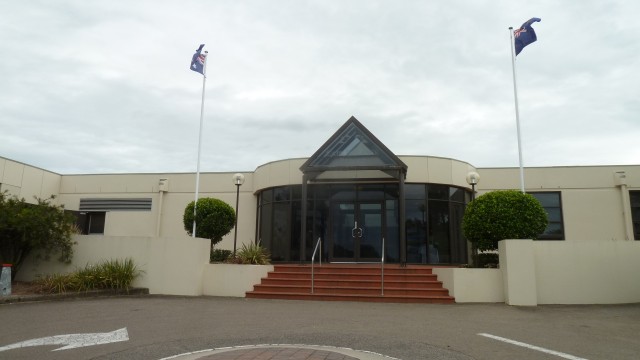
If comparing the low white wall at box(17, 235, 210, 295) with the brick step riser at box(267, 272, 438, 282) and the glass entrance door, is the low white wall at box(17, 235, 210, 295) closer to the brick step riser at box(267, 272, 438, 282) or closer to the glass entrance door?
the brick step riser at box(267, 272, 438, 282)

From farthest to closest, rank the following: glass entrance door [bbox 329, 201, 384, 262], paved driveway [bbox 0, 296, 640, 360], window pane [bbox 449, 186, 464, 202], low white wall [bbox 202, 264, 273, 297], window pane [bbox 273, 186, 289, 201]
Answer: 1. window pane [bbox 273, 186, 289, 201]
2. window pane [bbox 449, 186, 464, 202]
3. glass entrance door [bbox 329, 201, 384, 262]
4. low white wall [bbox 202, 264, 273, 297]
5. paved driveway [bbox 0, 296, 640, 360]

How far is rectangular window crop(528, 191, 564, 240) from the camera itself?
18938 mm

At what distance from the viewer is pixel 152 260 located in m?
13.3

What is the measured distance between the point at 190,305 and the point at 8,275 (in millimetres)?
4352

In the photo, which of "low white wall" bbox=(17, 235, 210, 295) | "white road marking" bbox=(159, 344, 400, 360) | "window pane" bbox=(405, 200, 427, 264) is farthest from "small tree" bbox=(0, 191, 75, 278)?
"window pane" bbox=(405, 200, 427, 264)

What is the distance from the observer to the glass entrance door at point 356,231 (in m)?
16.6

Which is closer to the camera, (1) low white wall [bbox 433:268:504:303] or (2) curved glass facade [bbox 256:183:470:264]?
(1) low white wall [bbox 433:268:504:303]

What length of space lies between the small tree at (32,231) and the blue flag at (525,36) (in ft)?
47.0

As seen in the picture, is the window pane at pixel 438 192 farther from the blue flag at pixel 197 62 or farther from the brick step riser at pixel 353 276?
the blue flag at pixel 197 62

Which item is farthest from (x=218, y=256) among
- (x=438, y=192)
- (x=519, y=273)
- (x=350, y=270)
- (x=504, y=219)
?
(x=519, y=273)

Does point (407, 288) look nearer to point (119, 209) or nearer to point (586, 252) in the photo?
point (586, 252)

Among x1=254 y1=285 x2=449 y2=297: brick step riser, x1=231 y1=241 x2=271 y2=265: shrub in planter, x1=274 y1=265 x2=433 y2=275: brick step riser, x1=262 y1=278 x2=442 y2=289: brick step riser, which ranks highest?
x1=231 y1=241 x2=271 y2=265: shrub in planter

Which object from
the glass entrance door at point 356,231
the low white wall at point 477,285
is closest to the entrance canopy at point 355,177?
the glass entrance door at point 356,231

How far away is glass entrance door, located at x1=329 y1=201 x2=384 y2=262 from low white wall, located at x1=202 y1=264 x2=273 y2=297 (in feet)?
13.3
